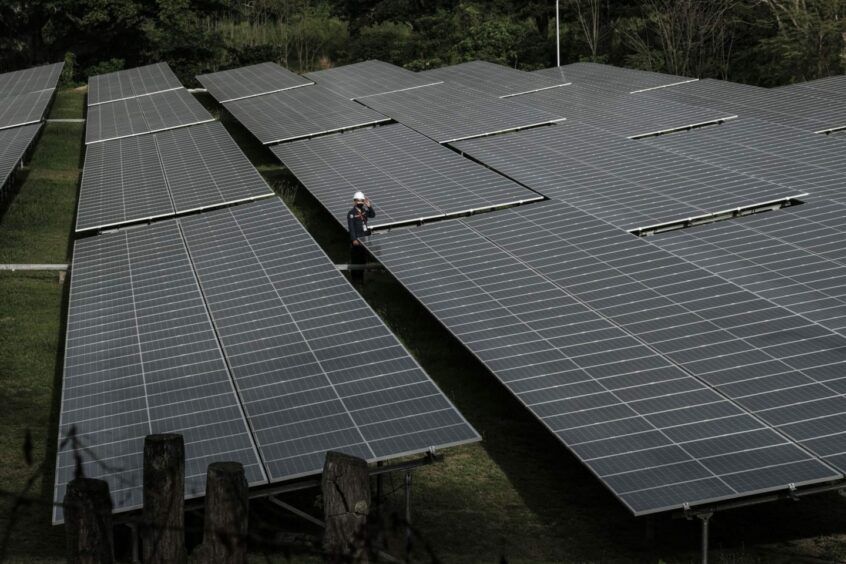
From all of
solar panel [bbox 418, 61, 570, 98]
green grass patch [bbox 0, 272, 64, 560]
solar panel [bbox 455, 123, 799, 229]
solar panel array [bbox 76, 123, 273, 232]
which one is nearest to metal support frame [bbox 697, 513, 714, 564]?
green grass patch [bbox 0, 272, 64, 560]

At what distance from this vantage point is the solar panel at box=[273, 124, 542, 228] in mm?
20047

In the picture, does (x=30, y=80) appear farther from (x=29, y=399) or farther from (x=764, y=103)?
(x=29, y=399)

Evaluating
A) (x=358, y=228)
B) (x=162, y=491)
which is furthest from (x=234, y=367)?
(x=162, y=491)

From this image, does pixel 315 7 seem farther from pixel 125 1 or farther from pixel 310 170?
pixel 310 170

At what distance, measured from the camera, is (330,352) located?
1379 cm

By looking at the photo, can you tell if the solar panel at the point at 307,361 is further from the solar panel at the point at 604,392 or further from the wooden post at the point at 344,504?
the wooden post at the point at 344,504

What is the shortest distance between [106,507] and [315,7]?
2251 inches

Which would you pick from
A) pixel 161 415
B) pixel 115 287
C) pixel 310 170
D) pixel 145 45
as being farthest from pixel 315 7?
pixel 161 415

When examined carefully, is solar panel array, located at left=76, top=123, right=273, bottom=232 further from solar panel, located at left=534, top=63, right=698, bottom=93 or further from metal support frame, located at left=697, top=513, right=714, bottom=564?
metal support frame, located at left=697, top=513, right=714, bottom=564

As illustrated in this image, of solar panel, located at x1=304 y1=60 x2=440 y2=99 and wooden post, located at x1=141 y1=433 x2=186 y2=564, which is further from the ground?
wooden post, located at x1=141 y1=433 x2=186 y2=564

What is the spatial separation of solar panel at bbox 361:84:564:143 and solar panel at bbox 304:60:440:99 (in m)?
1.06

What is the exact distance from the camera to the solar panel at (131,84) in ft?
120

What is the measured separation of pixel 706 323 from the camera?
45.1 feet

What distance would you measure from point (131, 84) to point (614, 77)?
15873 mm
